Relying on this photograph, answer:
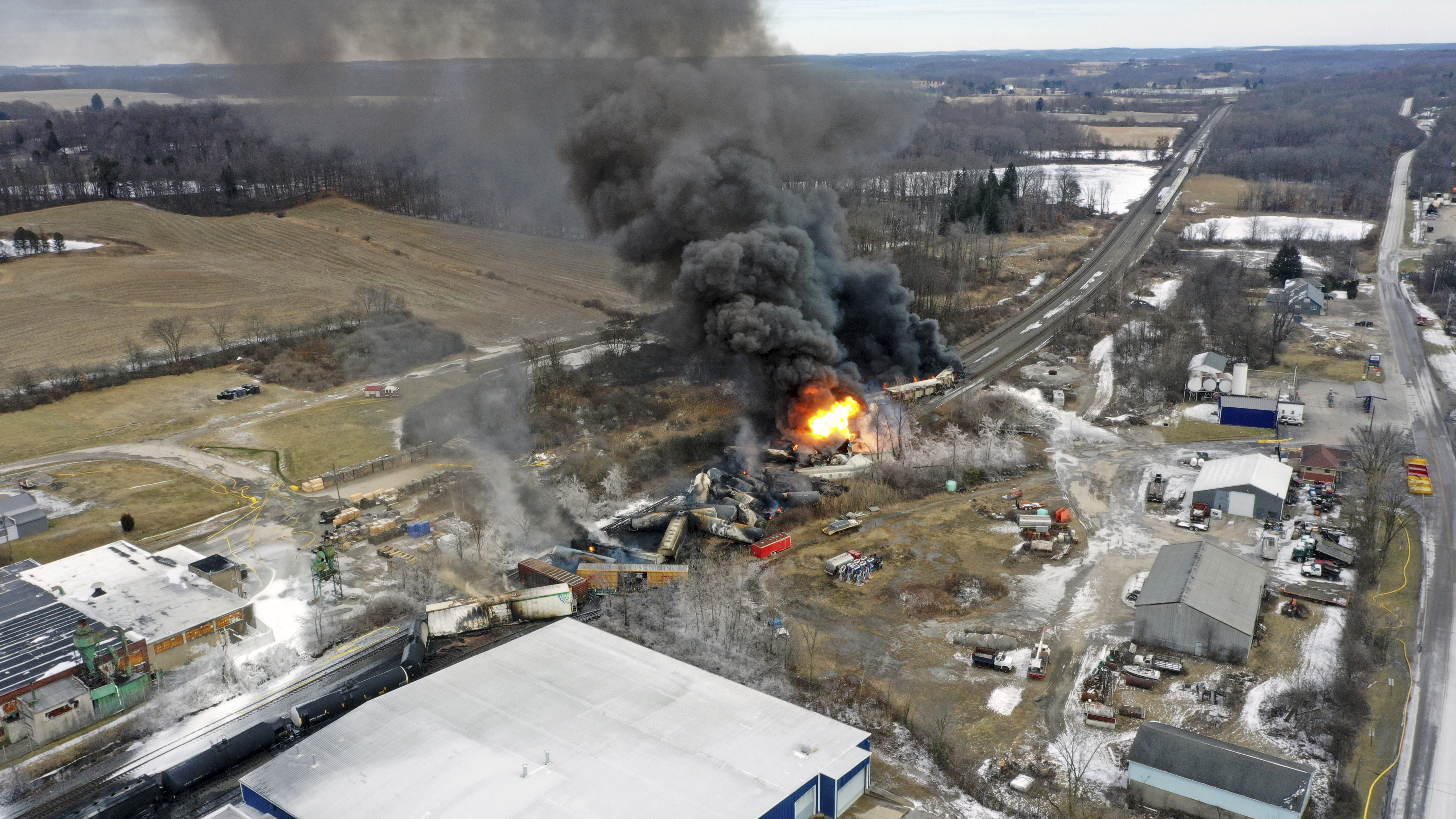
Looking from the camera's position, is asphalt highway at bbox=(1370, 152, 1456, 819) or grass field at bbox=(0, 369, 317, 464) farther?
grass field at bbox=(0, 369, 317, 464)

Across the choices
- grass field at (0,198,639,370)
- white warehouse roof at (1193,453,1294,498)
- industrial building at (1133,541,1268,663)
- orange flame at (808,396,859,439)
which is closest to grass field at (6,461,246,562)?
grass field at (0,198,639,370)

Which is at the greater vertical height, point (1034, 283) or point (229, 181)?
point (229, 181)

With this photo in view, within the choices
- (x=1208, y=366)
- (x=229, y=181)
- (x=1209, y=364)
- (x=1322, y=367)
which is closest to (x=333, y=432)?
(x=229, y=181)

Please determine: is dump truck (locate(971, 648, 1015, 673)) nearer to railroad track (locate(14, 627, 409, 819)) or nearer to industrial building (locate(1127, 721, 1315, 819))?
industrial building (locate(1127, 721, 1315, 819))

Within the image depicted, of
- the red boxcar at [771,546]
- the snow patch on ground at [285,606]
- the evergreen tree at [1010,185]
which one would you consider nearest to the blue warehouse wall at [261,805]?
the snow patch on ground at [285,606]

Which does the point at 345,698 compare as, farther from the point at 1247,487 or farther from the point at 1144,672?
the point at 1247,487

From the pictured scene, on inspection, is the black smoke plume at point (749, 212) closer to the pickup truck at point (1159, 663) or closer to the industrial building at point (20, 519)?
the pickup truck at point (1159, 663)
